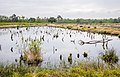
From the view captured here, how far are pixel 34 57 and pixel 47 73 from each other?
30.9 feet

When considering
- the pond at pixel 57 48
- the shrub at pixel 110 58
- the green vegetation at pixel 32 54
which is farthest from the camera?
the pond at pixel 57 48

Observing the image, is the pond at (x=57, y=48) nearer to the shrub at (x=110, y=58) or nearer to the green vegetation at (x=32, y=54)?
the green vegetation at (x=32, y=54)

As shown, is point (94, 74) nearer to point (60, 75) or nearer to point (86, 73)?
point (86, 73)

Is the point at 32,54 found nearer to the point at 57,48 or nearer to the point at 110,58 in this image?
the point at 110,58

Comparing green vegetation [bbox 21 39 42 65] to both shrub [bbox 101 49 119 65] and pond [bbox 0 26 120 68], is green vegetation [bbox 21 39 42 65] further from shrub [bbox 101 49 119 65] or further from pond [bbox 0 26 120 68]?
shrub [bbox 101 49 119 65]

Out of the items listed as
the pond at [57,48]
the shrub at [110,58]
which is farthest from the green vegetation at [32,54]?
the shrub at [110,58]

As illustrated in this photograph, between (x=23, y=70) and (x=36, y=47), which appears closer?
(x=23, y=70)

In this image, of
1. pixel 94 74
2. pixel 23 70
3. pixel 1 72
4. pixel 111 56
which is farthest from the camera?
pixel 111 56

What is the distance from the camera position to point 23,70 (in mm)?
15891

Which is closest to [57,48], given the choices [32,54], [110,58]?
[32,54]

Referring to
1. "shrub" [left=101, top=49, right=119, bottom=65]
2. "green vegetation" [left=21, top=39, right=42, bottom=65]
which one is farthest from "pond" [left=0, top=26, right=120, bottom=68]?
"shrub" [left=101, top=49, right=119, bottom=65]

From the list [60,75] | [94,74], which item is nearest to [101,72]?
[94,74]

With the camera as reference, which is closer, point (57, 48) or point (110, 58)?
point (110, 58)

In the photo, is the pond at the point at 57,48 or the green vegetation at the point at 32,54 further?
the pond at the point at 57,48
